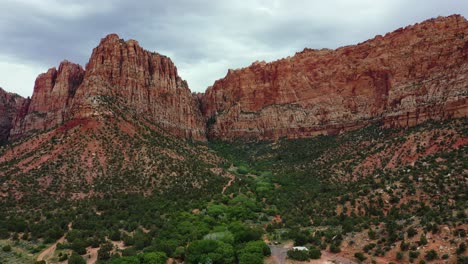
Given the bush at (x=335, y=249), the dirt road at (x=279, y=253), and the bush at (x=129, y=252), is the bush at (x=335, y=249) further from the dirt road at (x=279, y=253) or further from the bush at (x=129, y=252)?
the bush at (x=129, y=252)

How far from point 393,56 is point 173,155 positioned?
185 feet

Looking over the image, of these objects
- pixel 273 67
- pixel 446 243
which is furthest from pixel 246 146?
Result: pixel 446 243

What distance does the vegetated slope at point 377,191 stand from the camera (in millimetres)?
37031

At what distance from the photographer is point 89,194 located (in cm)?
5747

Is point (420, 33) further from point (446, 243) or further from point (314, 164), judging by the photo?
point (446, 243)

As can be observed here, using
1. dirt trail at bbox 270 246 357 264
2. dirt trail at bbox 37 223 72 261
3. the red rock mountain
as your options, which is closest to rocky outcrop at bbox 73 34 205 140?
the red rock mountain

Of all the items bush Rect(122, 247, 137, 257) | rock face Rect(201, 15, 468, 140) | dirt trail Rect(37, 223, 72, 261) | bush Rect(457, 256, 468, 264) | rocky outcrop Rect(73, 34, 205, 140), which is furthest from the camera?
rocky outcrop Rect(73, 34, 205, 140)

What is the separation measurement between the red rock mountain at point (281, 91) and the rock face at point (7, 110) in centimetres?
32

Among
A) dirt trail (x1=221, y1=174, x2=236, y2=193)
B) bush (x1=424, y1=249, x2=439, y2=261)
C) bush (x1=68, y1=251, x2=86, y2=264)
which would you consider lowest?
bush (x1=68, y1=251, x2=86, y2=264)

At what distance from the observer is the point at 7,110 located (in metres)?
124

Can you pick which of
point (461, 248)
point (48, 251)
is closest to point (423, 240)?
point (461, 248)

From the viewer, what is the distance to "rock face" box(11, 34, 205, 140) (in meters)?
86.4

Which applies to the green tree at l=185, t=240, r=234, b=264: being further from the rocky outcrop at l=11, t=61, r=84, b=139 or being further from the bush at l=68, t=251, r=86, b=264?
the rocky outcrop at l=11, t=61, r=84, b=139

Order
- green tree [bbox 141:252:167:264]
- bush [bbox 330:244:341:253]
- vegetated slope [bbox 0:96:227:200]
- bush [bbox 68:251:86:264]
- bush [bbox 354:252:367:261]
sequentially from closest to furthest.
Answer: bush [bbox 354:252:367:261] < green tree [bbox 141:252:167:264] < bush [bbox 68:251:86:264] < bush [bbox 330:244:341:253] < vegetated slope [bbox 0:96:227:200]
